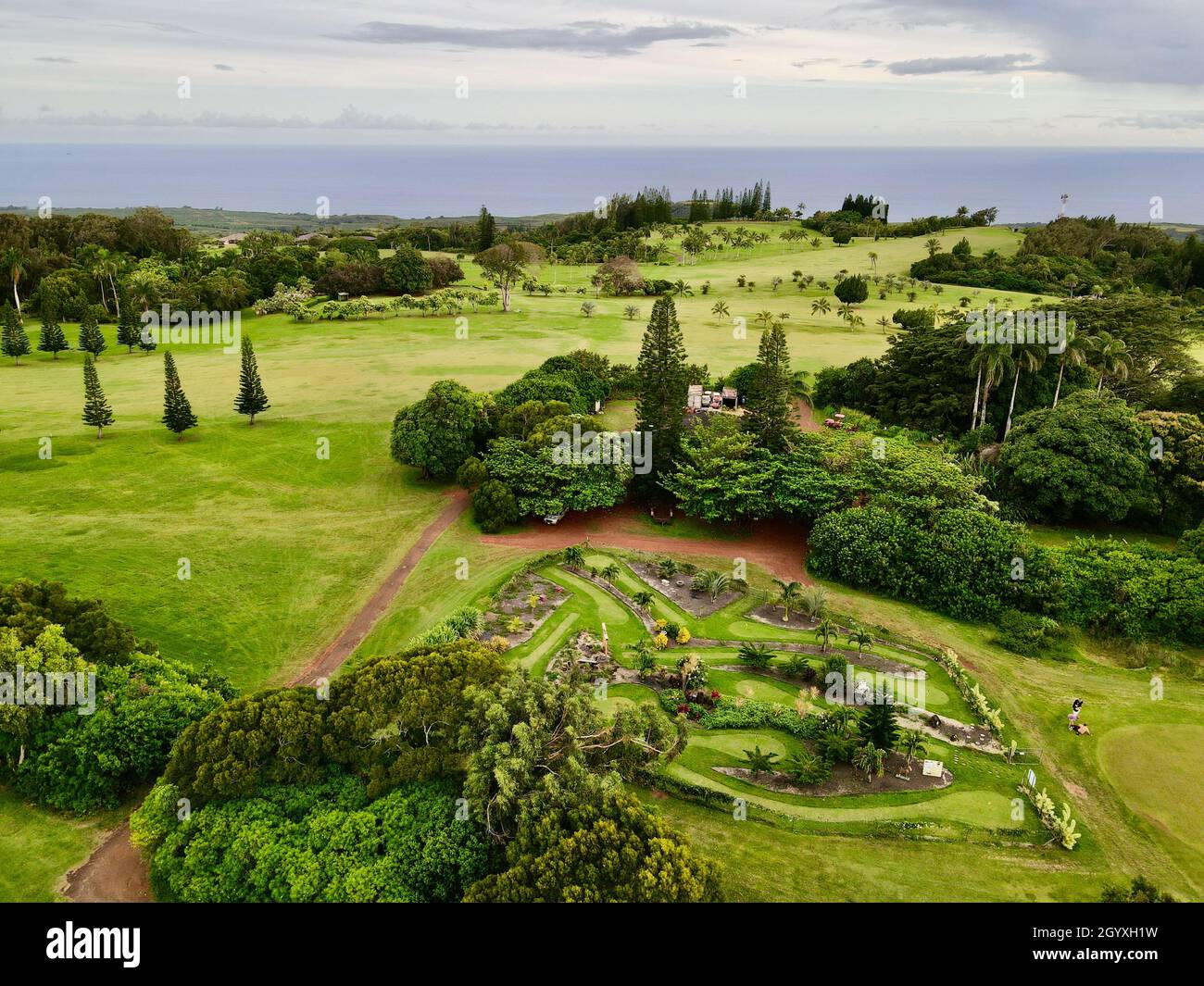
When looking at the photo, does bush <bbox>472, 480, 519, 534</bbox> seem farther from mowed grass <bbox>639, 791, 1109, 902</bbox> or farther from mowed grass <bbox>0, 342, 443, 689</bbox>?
mowed grass <bbox>639, 791, 1109, 902</bbox>

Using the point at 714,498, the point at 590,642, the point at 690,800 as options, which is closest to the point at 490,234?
the point at 714,498

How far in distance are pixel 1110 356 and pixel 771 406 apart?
2514 centimetres

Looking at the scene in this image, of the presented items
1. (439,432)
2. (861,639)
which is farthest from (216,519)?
(861,639)

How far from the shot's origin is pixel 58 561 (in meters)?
35.6

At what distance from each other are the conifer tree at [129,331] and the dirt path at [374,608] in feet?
178

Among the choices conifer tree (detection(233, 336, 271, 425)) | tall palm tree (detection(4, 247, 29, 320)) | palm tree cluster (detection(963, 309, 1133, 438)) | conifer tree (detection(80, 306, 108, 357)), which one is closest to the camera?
palm tree cluster (detection(963, 309, 1133, 438))

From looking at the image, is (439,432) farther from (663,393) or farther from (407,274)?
(407,274)

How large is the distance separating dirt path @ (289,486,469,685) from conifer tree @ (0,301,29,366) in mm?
57187

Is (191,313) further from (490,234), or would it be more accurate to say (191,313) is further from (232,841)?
(232,841)

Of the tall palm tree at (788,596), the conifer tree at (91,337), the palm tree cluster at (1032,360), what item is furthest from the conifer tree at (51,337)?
the palm tree cluster at (1032,360)

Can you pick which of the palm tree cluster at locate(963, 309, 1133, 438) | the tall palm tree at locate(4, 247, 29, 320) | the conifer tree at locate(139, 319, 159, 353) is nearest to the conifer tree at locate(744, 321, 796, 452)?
the palm tree cluster at locate(963, 309, 1133, 438)

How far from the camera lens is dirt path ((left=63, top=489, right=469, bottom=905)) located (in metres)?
20.4

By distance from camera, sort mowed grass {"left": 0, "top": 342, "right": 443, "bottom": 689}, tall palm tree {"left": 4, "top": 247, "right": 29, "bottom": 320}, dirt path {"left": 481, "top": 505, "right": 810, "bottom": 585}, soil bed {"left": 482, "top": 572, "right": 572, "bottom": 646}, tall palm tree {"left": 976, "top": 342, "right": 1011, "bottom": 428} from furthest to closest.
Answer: tall palm tree {"left": 4, "top": 247, "right": 29, "bottom": 320} → tall palm tree {"left": 976, "top": 342, "right": 1011, "bottom": 428} → dirt path {"left": 481, "top": 505, "right": 810, "bottom": 585} → mowed grass {"left": 0, "top": 342, "right": 443, "bottom": 689} → soil bed {"left": 482, "top": 572, "right": 572, "bottom": 646}

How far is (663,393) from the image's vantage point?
43.4 m
